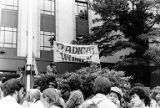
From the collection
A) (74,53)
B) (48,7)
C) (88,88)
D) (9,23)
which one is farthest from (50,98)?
(48,7)

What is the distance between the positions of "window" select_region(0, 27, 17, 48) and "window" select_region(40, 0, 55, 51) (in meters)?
1.83

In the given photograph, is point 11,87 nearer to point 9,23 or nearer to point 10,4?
point 9,23

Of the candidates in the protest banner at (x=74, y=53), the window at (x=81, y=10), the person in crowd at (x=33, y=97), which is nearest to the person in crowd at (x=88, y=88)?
the person in crowd at (x=33, y=97)

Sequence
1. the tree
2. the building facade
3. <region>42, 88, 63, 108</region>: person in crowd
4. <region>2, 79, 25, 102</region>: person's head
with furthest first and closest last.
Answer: the building facade → the tree → <region>42, 88, 63, 108</region>: person in crowd → <region>2, 79, 25, 102</region>: person's head

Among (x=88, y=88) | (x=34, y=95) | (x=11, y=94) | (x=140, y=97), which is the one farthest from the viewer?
(x=88, y=88)

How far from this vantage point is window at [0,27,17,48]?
67.1ft

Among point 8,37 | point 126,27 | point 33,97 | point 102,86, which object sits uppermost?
point 126,27

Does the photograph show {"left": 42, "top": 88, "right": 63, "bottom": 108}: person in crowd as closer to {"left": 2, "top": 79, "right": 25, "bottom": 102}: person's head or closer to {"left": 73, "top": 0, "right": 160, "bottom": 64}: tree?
{"left": 2, "top": 79, "right": 25, "bottom": 102}: person's head

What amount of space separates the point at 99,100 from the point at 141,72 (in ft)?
63.4

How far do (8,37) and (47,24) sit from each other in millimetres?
2892

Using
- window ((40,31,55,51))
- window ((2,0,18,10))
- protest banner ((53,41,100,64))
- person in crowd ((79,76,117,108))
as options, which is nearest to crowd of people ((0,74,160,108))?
person in crowd ((79,76,117,108))

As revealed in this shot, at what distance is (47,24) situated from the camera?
72.1 feet

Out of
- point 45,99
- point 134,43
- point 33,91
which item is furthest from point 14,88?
point 134,43

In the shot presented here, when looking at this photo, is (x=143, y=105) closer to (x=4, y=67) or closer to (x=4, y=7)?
(x=4, y=67)
